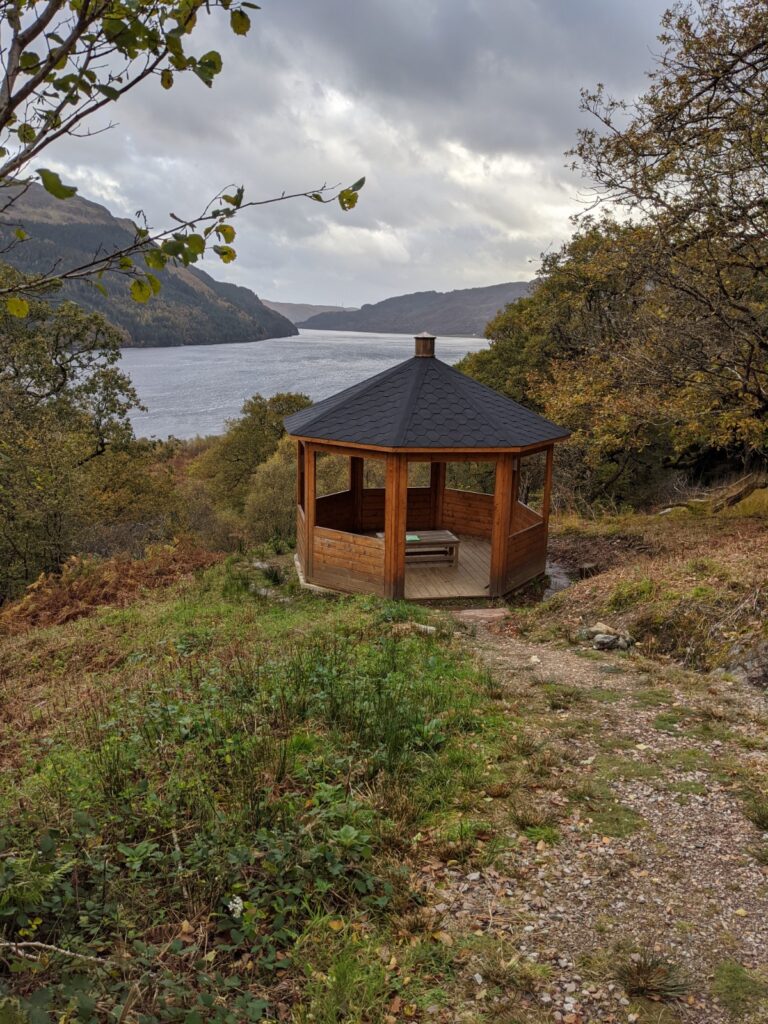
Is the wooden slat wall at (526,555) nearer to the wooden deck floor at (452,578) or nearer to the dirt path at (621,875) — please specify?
the wooden deck floor at (452,578)

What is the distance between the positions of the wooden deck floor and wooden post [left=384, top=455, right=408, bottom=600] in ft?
1.31

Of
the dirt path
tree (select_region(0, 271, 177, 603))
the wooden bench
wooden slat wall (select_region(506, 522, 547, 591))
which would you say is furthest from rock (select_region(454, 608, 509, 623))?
tree (select_region(0, 271, 177, 603))

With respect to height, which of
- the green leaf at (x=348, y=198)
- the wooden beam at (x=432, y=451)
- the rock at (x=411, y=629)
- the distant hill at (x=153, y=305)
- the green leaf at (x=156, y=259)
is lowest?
the rock at (x=411, y=629)

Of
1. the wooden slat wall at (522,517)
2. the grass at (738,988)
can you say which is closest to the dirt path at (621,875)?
the grass at (738,988)

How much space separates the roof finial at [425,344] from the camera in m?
10.5

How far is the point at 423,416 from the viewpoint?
30.6ft

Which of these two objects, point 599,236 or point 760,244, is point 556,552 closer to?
point 760,244

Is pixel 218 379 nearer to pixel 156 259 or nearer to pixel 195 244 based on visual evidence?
pixel 156 259

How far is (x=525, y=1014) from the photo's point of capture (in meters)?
2.46

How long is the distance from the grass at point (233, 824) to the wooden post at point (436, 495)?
6829mm

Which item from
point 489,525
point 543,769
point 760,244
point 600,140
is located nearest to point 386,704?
point 543,769

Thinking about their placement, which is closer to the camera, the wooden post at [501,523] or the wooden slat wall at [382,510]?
the wooden post at [501,523]

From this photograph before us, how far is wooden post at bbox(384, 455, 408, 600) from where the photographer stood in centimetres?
902

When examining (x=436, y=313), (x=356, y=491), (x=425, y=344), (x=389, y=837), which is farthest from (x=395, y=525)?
(x=436, y=313)
